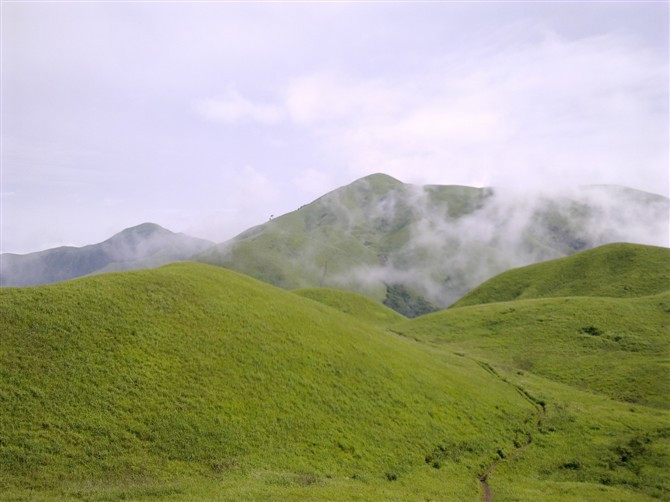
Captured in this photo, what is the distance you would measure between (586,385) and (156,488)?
58.0 m

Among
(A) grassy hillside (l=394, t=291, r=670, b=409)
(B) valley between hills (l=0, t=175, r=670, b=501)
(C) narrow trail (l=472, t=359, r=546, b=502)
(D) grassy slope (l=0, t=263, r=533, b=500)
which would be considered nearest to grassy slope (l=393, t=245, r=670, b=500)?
(A) grassy hillside (l=394, t=291, r=670, b=409)

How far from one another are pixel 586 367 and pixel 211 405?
58199mm

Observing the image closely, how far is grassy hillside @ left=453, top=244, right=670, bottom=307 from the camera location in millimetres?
107750

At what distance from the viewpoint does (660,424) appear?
4534cm

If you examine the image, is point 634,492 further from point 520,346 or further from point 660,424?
point 520,346

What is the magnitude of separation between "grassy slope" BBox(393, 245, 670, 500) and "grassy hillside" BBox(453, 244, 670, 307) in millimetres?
506

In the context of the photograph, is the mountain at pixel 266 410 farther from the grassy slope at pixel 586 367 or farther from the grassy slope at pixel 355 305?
the grassy slope at pixel 355 305

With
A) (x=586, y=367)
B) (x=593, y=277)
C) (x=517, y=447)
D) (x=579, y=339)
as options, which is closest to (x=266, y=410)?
(x=517, y=447)

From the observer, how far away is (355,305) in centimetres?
12581

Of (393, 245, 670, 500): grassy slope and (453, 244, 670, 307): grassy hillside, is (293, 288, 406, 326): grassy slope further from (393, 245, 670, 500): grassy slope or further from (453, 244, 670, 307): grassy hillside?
(453, 244, 670, 307): grassy hillside

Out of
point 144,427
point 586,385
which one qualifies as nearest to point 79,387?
point 144,427

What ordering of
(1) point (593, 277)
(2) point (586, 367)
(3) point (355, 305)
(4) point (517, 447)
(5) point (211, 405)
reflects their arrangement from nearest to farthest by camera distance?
(5) point (211, 405), (4) point (517, 447), (2) point (586, 367), (1) point (593, 277), (3) point (355, 305)

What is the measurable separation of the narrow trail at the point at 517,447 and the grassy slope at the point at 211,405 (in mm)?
781

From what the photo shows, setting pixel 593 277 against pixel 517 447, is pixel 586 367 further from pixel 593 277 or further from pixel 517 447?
pixel 593 277
